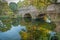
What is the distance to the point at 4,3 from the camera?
8.77 feet

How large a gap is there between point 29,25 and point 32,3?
0.81 feet

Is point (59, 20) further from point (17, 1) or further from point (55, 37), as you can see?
point (17, 1)

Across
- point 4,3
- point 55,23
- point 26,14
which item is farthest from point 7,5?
point 55,23

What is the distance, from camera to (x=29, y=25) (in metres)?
2.70

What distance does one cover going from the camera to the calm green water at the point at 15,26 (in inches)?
105

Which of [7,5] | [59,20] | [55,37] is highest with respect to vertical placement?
[7,5]

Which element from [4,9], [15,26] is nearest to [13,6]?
[4,9]

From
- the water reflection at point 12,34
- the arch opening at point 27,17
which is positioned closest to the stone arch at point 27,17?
the arch opening at point 27,17

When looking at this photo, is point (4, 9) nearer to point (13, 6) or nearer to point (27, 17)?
point (13, 6)

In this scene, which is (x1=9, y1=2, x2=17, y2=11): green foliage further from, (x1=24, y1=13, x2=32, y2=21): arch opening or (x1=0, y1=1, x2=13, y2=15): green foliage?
(x1=24, y1=13, x2=32, y2=21): arch opening

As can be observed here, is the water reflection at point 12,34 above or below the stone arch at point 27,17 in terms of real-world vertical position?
below

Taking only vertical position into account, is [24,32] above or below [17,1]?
below

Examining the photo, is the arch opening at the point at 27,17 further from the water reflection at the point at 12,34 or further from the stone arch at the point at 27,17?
the water reflection at the point at 12,34

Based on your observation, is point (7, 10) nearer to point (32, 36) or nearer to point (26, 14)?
point (26, 14)
